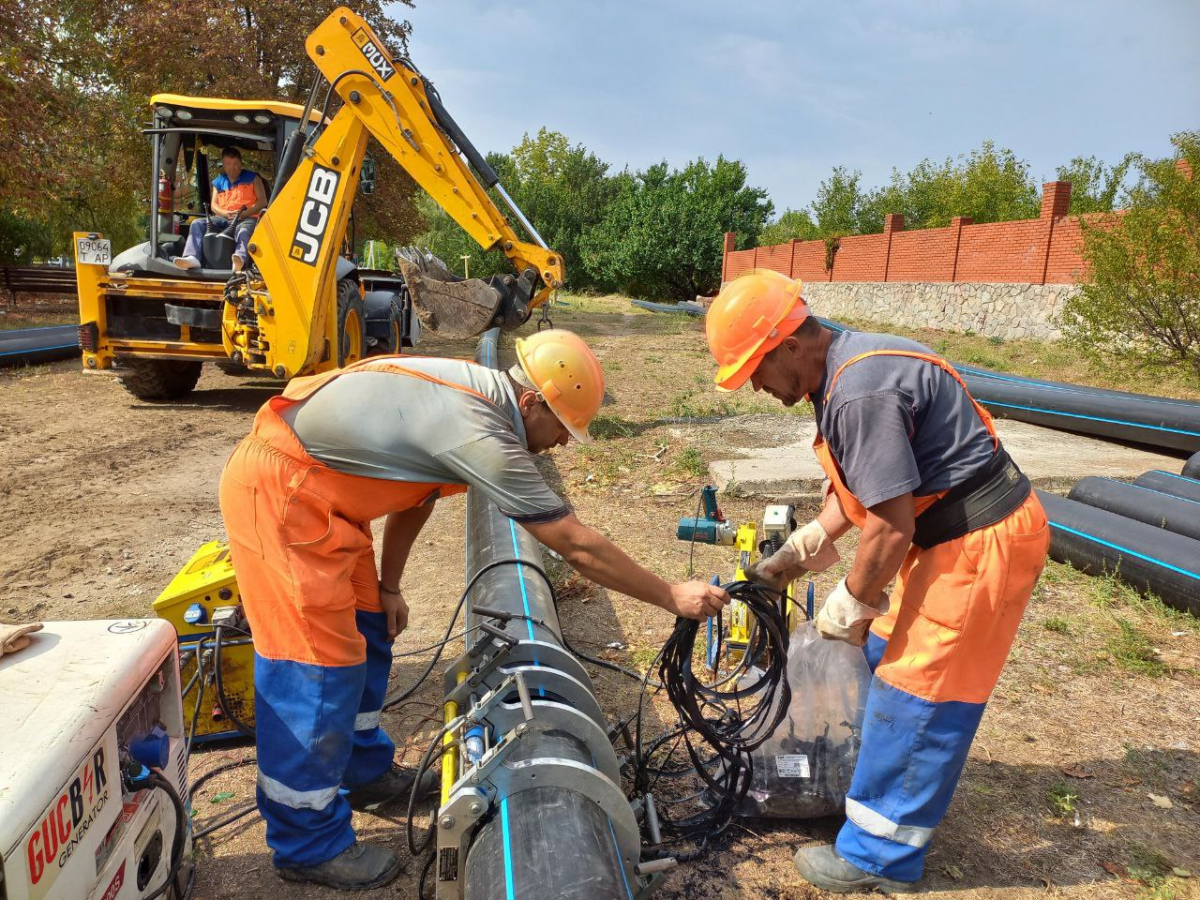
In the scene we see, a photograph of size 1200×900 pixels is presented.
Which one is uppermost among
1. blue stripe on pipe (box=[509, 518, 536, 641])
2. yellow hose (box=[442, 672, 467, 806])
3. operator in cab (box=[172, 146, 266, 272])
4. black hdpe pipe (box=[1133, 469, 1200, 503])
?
operator in cab (box=[172, 146, 266, 272])

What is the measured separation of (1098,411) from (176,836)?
878cm

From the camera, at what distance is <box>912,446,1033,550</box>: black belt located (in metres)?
2.41

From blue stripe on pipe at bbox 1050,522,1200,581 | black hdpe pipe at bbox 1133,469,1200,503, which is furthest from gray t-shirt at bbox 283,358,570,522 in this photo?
black hdpe pipe at bbox 1133,469,1200,503

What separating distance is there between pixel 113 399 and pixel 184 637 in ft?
26.2

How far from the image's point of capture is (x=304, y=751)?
245 centimetres

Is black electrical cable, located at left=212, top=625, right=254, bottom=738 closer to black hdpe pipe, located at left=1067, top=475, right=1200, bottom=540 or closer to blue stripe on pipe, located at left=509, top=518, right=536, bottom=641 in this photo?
blue stripe on pipe, located at left=509, top=518, right=536, bottom=641

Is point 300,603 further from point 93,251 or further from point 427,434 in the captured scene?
point 93,251

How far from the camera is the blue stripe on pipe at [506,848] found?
1.79 m

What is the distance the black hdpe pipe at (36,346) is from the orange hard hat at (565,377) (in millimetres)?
11622

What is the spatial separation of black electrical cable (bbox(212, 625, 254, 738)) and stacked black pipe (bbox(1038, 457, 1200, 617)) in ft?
15.8

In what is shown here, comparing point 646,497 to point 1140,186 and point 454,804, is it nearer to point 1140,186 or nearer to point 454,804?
point 454,804

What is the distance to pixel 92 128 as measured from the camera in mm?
17297

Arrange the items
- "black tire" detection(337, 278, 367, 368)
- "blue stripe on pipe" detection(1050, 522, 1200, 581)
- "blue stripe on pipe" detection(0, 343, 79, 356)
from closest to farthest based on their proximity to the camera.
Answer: "blue stripe on pipe" detection(1050, 522, 1200, 581) < "black tire" detection(337, 278, 367, 368) < "blue stripe on pipe" detection(0, 343, 79, 356)

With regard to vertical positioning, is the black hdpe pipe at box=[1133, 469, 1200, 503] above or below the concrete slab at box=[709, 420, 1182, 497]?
above
